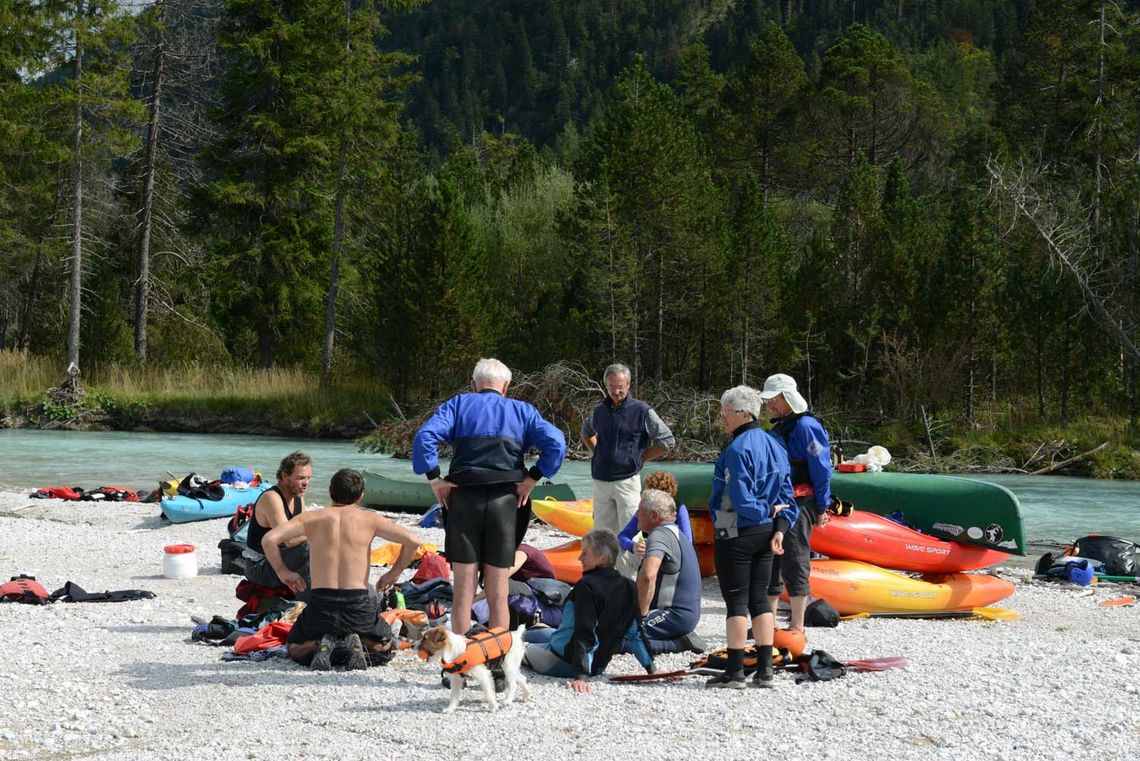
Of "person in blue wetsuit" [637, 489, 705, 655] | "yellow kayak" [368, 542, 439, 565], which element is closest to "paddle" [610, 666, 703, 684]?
"person in blue wetsuit" [637, 489, 705, 655]

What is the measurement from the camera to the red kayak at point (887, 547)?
8773 mm

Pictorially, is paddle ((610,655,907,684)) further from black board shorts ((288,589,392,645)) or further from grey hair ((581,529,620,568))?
black board shorts ((288,589,392,645))

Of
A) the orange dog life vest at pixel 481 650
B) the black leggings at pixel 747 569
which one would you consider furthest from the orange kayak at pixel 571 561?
the orange dog life vest at pixel 481 650

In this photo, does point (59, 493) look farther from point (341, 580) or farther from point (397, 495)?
point (341, 580)

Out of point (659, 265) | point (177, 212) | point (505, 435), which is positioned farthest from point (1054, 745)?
point (177, 212)

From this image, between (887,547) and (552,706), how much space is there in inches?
161

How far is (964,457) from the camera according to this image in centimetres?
2227

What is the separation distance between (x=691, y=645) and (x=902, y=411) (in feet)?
68.0

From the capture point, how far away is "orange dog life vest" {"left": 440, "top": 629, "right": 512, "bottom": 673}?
5.27m

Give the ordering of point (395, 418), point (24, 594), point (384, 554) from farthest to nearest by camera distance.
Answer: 1. point (395, 418)
2. point (384, 554)
3. point (24, 594)

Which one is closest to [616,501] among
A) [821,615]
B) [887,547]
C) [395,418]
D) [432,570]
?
[432,570]

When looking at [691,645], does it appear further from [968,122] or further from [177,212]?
[968,122]

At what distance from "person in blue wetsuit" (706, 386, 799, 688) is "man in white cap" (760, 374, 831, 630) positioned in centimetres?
57

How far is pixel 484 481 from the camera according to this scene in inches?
227
